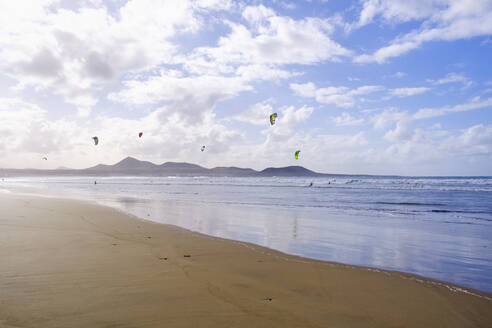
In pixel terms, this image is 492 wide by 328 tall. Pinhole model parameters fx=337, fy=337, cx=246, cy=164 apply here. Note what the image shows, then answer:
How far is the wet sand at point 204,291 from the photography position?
10.3 feet

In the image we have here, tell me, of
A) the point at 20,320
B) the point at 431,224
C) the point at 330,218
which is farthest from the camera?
the point at 330,218

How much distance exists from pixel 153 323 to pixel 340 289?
93.5 inches

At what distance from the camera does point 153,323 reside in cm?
298

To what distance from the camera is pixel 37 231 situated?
7.23 m

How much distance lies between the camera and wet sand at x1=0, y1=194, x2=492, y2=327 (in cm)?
314

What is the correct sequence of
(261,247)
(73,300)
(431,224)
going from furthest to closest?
(431,224), (261,247), (73,300)

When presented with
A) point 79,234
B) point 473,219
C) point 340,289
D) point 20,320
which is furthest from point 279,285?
point 473,219

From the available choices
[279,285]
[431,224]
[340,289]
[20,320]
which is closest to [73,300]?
[20,320]

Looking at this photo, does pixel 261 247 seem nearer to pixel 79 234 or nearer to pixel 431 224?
pixel 79 234

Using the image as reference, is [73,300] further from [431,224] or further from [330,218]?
[431,224]

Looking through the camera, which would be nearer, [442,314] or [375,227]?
[442,314]

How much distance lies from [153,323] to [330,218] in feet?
31.6

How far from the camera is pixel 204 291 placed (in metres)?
3.87

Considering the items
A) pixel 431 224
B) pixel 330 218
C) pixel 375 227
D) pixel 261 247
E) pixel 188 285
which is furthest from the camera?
pixel 330 218
